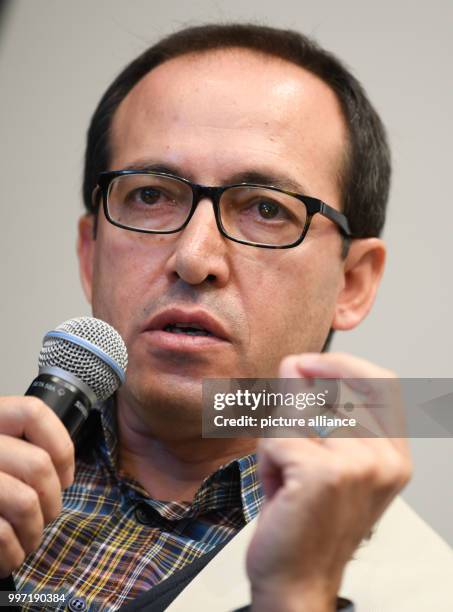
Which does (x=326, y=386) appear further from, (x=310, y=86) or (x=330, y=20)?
(x=330, y=20)

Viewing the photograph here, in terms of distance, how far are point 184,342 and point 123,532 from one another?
1.20ft

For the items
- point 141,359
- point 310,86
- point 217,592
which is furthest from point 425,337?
point 217,592

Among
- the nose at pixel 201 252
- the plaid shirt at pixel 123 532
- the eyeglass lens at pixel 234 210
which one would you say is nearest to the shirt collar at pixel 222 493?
the plaid shirt at pixel 123 532

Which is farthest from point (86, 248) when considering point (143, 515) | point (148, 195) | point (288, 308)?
point (143, 515)

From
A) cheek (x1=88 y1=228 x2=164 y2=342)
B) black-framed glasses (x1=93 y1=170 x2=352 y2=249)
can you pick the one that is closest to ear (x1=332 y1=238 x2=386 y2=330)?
black-framed glasses (x1=93 y1=170 x2=352 y2=249)

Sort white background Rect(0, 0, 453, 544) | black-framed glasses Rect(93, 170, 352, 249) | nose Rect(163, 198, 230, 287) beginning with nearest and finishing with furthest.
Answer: nose Rect(163, 198, 230, 287) → black-framed glasses Rect(93, 170, 352, 249) → white background Rect(0, 0, 453, 544)

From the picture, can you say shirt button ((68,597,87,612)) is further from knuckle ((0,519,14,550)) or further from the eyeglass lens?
the eyeglass lens

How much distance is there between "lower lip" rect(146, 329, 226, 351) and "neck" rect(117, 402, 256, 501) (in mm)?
232

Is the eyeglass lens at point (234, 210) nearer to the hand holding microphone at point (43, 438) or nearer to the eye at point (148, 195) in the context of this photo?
the eye at point (148, 195)

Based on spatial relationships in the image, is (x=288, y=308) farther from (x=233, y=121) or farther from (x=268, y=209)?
(x=233, y=121)

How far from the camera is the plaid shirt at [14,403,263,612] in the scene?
1.29 meters

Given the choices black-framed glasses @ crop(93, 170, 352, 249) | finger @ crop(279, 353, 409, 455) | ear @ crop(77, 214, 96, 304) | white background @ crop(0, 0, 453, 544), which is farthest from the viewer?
white background @ crop(0, 0, 453, 544)

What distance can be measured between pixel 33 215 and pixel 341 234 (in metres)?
1.01

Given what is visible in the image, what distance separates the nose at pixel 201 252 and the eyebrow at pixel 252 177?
0.08 metres
